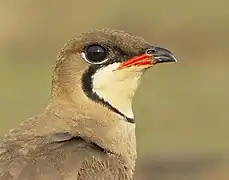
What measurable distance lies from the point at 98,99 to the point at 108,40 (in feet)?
1.13

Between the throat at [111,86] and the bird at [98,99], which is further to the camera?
the throat at [111,86]

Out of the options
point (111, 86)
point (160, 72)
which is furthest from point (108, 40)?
point (160, 72)

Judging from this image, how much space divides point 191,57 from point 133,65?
12.0m

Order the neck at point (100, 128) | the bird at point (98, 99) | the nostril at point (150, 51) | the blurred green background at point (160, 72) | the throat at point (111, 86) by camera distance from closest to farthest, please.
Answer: the bird at point (98, 99)
the neck at point (100, 128)
the throat at point (111, 86)
the nostril at point (150, 51)
the blurred green background at point (160, 72)

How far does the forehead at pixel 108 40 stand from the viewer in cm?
636

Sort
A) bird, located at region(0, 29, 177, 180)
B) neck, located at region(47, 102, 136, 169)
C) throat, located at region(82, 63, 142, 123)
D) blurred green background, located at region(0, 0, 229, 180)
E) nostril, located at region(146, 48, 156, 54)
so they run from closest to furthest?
bird, located at region(0, 29, 177, 180) → neck, located at region(47, 102, 136, 169) → throat, located at region(82, 63, 142, 123) → nostril, located at region(146, 48, 156, 54) → blurred green background, located at region(0, 0, 229, 180)

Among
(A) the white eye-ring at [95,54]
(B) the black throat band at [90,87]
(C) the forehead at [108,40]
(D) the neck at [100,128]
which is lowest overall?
(D) the neck at [100,128]

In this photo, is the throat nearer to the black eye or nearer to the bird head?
the bird head

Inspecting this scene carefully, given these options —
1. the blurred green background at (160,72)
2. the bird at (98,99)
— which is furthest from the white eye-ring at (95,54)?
the blurred green background at (160,72)

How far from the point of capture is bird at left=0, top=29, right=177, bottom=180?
6.05 meters

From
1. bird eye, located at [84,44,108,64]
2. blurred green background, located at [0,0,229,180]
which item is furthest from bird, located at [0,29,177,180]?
Result: blurred green background, located at [0,0,229,180]

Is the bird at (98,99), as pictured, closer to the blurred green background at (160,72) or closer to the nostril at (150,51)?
the nostril at (150,51)

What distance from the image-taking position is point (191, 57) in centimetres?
1830

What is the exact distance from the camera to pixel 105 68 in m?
6.34
